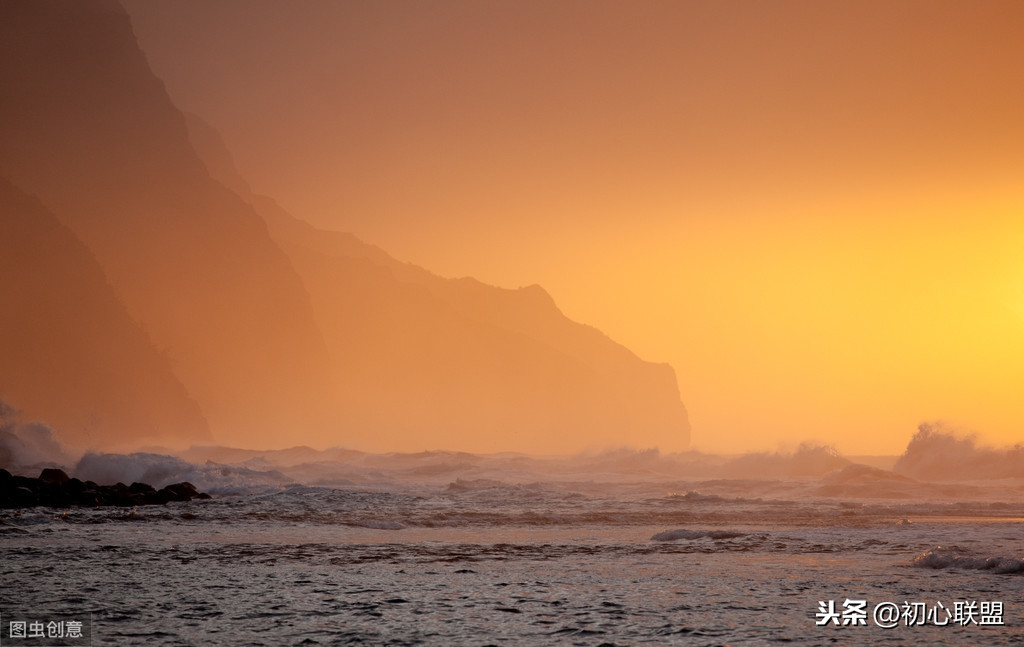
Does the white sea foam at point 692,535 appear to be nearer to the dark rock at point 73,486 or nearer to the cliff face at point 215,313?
the dark rock at point 73,486

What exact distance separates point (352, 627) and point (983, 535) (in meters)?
15.7

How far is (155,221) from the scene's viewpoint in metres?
139

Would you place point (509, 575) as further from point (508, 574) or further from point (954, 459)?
point (954, 459)

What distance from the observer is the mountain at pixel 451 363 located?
167 meters

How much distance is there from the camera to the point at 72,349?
111 meters

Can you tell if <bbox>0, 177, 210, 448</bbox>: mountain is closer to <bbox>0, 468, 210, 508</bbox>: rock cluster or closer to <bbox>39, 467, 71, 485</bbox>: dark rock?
<bbox>39, 467, 71, 485</bbox>: dark rock

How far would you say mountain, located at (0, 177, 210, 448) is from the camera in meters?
106

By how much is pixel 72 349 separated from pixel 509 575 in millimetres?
113642

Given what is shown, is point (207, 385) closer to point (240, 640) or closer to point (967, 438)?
point (967, 438)

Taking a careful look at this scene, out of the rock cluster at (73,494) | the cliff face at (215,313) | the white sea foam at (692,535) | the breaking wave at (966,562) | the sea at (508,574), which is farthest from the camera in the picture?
the cliff face at (215,313)

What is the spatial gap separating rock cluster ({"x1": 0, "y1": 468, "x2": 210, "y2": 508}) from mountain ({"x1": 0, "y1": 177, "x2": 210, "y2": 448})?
78.3 m

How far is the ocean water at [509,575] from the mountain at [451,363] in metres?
134

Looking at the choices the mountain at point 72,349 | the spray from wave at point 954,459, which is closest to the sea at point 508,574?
the spray from wave at point 954,459

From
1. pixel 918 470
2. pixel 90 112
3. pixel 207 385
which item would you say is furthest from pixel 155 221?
pixel 918 470
